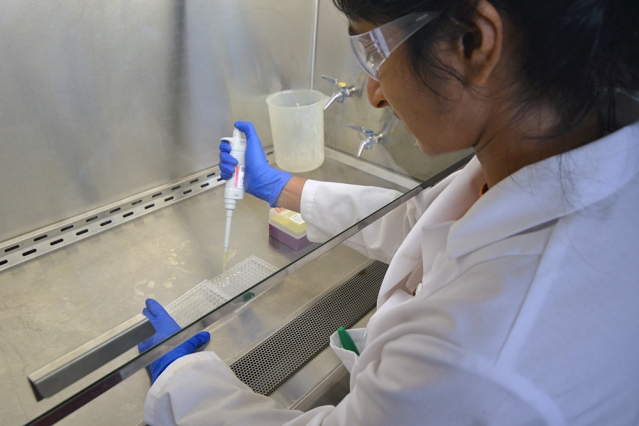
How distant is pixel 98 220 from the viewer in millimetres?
1188

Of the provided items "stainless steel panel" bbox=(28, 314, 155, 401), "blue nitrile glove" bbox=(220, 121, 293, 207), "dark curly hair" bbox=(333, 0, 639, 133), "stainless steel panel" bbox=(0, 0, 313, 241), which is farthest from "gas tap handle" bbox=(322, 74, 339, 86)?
"stainless steel panel" bbox=(28, 314, 155, 401)

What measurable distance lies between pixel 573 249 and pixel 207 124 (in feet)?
3.52

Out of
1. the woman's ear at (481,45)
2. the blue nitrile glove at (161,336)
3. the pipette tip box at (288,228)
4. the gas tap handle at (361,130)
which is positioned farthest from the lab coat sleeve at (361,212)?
the woman's ear at (481,45)

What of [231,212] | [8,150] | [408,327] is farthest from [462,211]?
[8,150]

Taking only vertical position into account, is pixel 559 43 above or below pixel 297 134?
above

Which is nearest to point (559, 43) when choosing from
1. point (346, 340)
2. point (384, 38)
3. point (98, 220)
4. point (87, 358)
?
point (384, 38)

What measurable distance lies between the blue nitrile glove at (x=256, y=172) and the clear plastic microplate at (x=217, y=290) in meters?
0.32

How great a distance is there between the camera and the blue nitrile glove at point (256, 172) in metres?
1.25

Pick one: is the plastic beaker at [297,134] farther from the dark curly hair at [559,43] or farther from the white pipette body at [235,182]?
the dark curly hair at [559,43]

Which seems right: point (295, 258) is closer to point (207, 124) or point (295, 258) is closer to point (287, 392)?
point (287, 392)

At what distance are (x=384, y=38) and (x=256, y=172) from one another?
2.33 feet

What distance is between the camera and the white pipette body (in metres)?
1.18

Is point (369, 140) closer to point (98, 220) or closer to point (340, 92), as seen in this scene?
point (340, 92)

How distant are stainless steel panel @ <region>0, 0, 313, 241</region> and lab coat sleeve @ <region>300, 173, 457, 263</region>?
0.39 m
